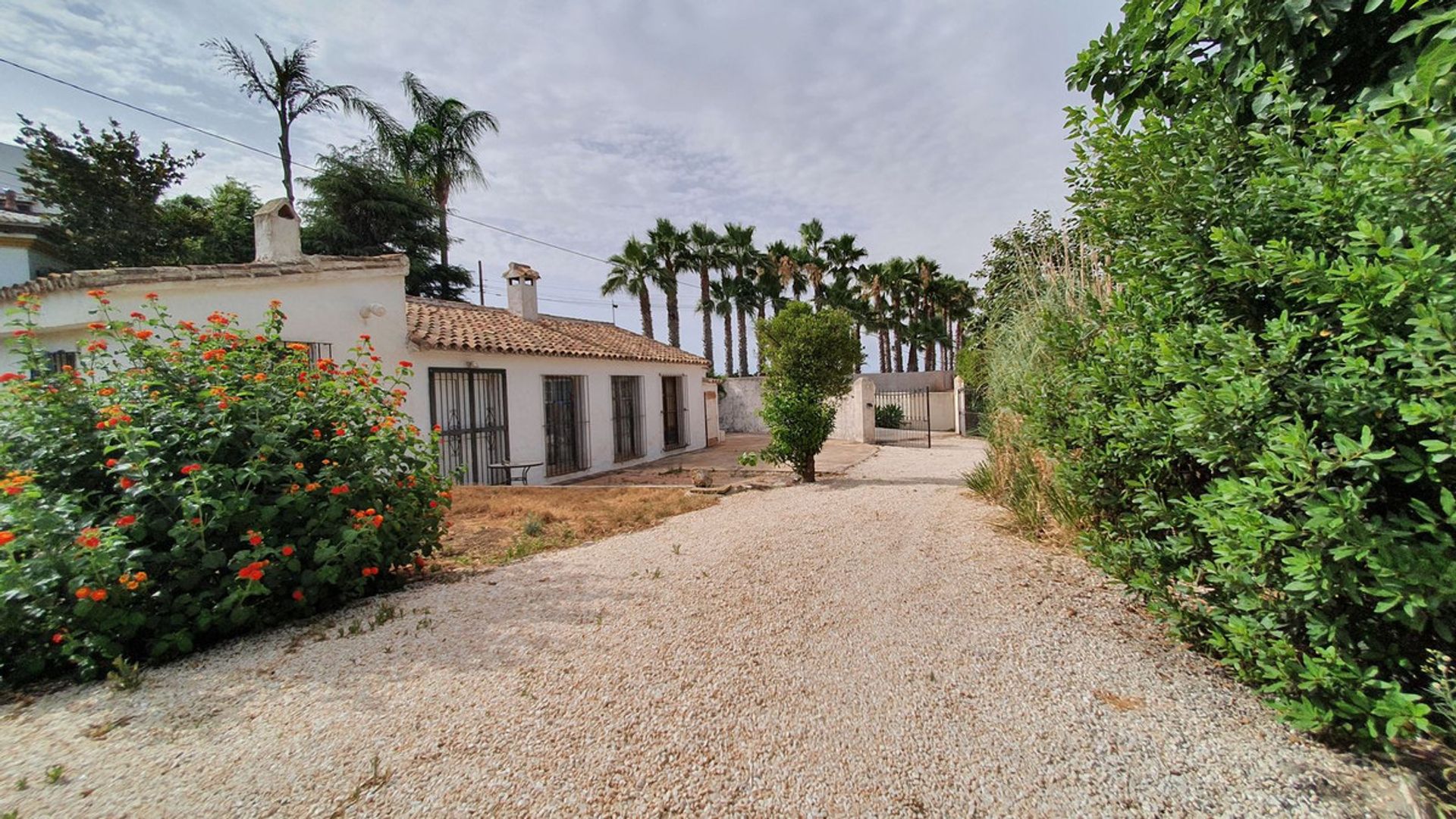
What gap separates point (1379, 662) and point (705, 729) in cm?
255

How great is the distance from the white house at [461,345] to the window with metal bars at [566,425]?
3cm

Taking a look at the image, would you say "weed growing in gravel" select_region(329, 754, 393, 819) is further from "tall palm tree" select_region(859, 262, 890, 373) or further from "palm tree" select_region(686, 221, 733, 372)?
"tall palm tree" select_region(859, 262, 890, 373)

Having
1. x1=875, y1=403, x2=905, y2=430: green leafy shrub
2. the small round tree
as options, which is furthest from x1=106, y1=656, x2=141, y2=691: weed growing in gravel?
x1=875, y1=403, x2=905, y2=430: green leafy shrub

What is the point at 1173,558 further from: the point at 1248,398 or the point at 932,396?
the point at 932,396

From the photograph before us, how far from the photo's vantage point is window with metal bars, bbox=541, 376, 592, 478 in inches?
488

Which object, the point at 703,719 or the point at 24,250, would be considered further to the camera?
the point at 24,250

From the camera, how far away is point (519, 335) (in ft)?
41.3

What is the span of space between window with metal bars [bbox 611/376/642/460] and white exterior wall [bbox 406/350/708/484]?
14 centimetres

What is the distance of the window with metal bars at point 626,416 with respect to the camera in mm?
14438

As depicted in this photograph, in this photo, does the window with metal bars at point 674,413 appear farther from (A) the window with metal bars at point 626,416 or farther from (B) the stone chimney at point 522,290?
(B) the stone chimney at point 522,290

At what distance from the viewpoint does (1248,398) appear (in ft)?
6.99

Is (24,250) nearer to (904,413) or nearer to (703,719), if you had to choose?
(703,719)

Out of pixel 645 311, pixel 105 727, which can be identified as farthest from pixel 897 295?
pixel 105 727

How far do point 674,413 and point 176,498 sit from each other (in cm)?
1415
